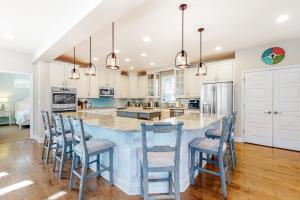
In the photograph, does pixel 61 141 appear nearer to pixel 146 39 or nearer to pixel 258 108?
pixel 146 39

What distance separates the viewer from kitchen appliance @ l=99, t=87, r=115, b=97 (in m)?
6.27

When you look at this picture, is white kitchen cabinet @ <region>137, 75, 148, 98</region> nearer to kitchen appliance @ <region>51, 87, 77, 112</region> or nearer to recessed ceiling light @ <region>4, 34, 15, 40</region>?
kitchen appliance @ <region>51, 87, 77, 112</region>

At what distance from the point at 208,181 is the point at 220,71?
3.52 meters

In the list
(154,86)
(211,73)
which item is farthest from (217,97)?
(154,86)

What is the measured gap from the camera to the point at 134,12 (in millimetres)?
2592

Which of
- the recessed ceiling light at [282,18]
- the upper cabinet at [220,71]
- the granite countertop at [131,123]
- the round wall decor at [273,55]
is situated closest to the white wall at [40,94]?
A: the granite countertop at [131,123]

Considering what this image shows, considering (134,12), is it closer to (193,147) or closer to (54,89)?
(193,147)

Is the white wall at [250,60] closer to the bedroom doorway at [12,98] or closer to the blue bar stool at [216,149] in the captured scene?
the blue bar stool at [216,149]

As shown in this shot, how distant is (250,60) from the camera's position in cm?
441

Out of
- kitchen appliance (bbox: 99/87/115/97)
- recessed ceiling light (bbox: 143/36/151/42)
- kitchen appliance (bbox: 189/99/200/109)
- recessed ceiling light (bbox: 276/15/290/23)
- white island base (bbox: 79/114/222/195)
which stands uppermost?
recessed ceiling light (bbox: 276/15/290/23)

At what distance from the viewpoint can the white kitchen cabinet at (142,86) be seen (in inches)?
283

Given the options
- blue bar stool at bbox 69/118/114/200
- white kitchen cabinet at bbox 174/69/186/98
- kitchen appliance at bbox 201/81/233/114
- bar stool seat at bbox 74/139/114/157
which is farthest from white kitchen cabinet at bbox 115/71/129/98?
bar stool seat at bbox 74/139/114/157

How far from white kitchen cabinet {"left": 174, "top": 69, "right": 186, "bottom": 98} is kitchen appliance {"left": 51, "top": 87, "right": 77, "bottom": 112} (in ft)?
12.0

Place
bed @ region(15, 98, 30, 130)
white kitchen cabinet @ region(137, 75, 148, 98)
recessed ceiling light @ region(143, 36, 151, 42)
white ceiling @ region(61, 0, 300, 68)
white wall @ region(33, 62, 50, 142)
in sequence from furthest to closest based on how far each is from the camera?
white kitchen cabinet @ region(137, 75, 148, 98), bed @ region(15, 98, 30, 130), white wall @ region(33, 62, 50, 142), recessed ceiling light @ region(143, 36, 151, 42), white ceiling @ region(61, 0, 300, 68)
